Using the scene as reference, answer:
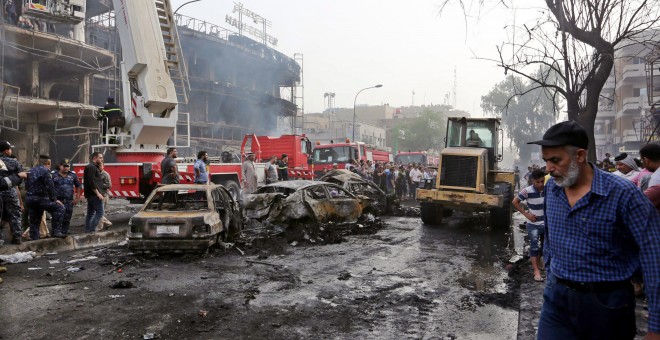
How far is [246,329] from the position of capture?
15.8 feet

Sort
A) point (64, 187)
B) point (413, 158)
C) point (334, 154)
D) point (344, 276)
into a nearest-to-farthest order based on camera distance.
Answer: point (344, 276) → point (64, 187) → point (334, 154) → point (413, 158)

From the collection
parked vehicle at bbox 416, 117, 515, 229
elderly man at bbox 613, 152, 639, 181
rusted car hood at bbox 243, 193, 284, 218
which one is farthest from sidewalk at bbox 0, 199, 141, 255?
elderly man at bbox 613, 152, 639, 181

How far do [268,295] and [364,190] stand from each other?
8.26m

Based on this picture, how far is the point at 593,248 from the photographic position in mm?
2494

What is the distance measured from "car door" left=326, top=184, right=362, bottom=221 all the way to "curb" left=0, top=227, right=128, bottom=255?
4.84 metres

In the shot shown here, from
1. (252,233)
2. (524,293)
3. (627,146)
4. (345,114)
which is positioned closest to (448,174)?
(252,233)

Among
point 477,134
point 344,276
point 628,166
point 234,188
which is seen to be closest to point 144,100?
point 234,188

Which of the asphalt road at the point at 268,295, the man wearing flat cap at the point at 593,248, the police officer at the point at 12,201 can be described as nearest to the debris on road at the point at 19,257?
the asphalt road at the point at 268,295

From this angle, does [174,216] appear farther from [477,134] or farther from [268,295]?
[477,134]

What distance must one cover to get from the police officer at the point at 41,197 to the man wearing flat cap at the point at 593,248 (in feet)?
29.7

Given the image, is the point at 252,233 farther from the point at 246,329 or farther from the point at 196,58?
the point at 196,58

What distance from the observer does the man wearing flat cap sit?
2338 millimetres

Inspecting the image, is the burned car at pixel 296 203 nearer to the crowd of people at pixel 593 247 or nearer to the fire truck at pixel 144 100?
the fire truck at pixel 144 100

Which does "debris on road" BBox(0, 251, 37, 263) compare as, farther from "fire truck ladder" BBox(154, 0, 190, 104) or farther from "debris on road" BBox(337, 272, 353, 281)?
"fire truck ladder" BBox(154, 0, 190, 104)
